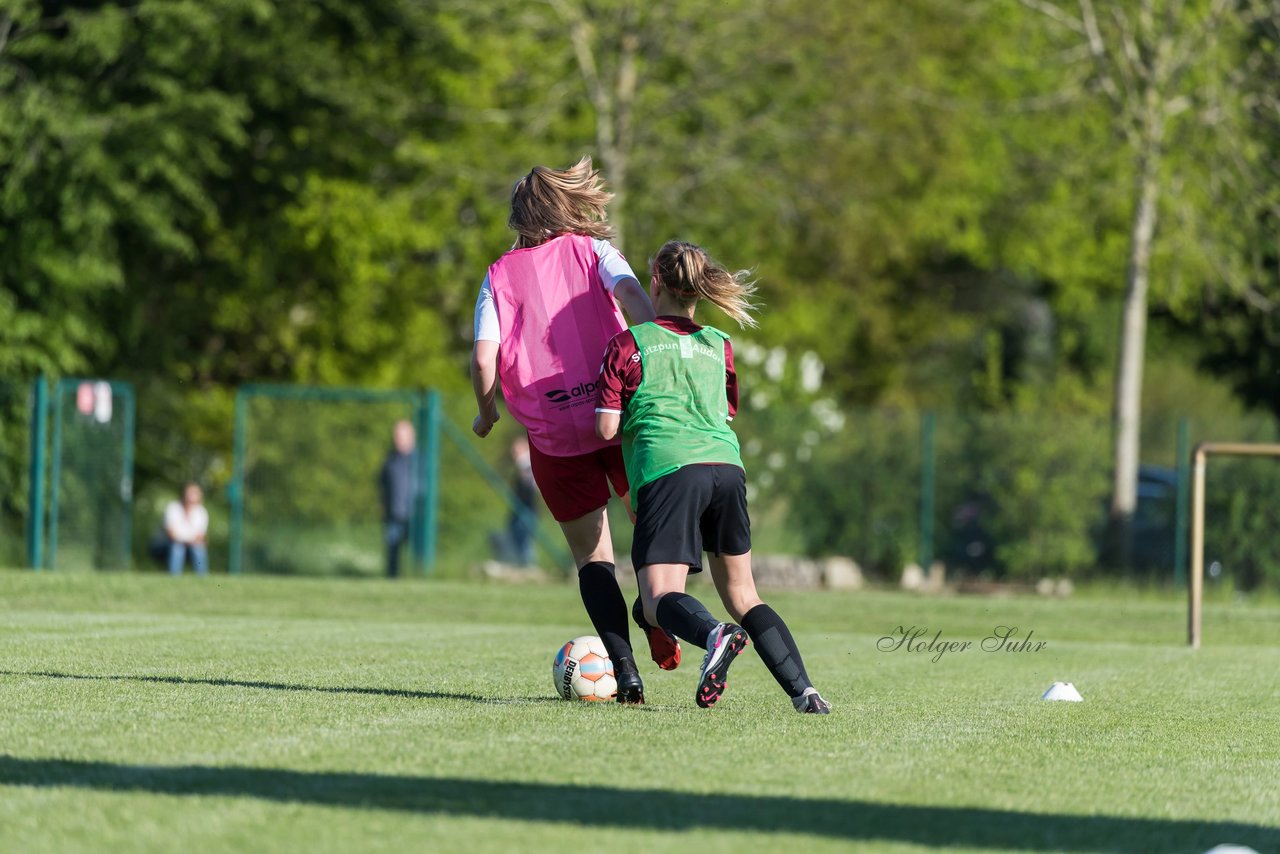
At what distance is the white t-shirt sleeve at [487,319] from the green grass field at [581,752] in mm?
1362

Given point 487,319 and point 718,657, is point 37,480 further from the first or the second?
point 718,657

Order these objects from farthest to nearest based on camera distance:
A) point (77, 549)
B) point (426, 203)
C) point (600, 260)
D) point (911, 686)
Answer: point (426, 203)
point (77, 549)
point (911, 686)
point (600, 260)

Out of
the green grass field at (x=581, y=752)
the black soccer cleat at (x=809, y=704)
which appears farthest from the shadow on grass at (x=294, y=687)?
the black soccer cleat at (x=809, y=704)

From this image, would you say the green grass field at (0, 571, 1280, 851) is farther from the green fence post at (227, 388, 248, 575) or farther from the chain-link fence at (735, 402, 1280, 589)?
the green fence post at (227, 388, 248, 575)

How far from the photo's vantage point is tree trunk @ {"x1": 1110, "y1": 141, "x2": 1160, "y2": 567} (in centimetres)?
2294

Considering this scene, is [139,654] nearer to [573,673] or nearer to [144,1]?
[573,673]

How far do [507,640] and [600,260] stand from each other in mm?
4407

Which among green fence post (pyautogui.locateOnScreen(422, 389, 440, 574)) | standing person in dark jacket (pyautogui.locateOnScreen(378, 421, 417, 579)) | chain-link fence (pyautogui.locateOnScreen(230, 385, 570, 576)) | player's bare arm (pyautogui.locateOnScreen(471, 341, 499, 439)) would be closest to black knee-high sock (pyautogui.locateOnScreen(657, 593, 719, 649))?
player's bare arm (pyautogui.locateOnScreen(471, 341, 499, 439))

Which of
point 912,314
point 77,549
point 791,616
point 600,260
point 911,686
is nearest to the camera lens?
point 600,260

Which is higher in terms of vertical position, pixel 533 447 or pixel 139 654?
pixel 533 447

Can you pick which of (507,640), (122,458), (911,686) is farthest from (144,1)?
(911,686)

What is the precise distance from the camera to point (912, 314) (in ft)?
150

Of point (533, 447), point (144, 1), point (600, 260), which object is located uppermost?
point (144, 1)

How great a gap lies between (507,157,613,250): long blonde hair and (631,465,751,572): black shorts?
1.14 meters
